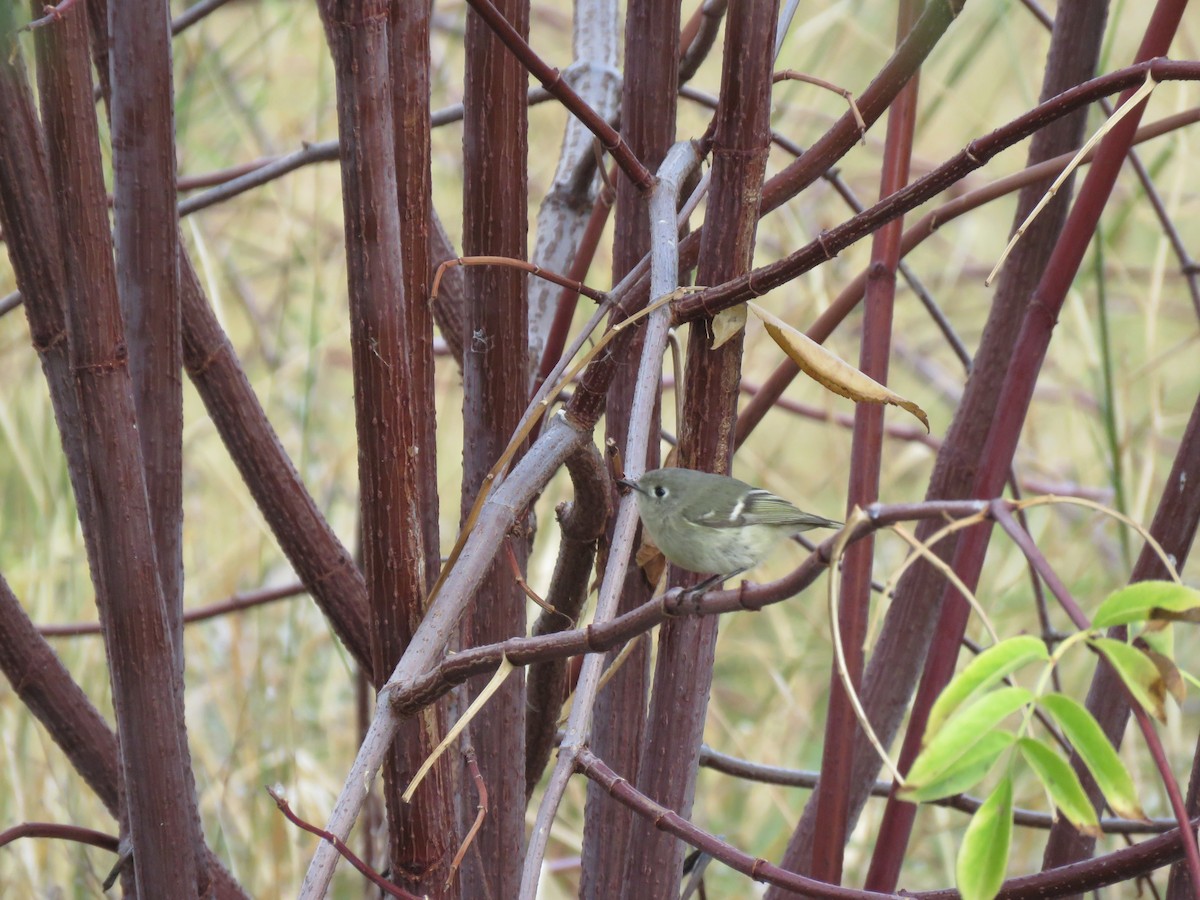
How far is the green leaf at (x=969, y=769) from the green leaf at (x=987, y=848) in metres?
0.01

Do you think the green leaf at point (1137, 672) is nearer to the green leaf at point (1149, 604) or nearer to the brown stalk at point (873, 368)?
the green leaf at point (1149, 604)

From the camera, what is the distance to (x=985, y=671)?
476 mm

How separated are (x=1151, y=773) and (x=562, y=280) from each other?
221 cm

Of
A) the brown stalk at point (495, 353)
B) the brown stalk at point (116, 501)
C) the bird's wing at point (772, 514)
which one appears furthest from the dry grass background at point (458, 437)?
the brown stalk at point (116, 501)

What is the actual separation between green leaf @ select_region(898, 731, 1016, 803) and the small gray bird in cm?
37

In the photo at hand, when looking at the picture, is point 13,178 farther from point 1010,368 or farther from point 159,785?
point 1010,368

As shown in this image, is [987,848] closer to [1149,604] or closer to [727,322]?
[1149,604]

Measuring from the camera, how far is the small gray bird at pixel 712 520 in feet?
3.22

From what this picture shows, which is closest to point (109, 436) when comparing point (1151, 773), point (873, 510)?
point (873, 510)

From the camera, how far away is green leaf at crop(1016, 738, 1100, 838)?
0.48m

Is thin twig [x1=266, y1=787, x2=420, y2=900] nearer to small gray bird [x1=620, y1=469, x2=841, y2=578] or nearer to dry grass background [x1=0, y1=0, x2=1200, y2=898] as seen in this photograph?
small gray bird [x1=620, y1=469, x2=841, y2=578]

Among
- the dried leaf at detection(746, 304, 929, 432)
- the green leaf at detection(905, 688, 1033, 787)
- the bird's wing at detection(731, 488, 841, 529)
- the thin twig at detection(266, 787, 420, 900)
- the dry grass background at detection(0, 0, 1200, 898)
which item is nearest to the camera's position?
the green leaf at detection(905, 688, 1033, 787)

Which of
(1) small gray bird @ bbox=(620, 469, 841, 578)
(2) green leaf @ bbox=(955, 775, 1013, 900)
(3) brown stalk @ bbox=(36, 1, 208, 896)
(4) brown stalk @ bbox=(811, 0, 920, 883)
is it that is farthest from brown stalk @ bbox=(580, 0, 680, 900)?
(2) green leaf @ bbox=(955, 775, 1013, 900)

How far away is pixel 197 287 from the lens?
3.53ft
